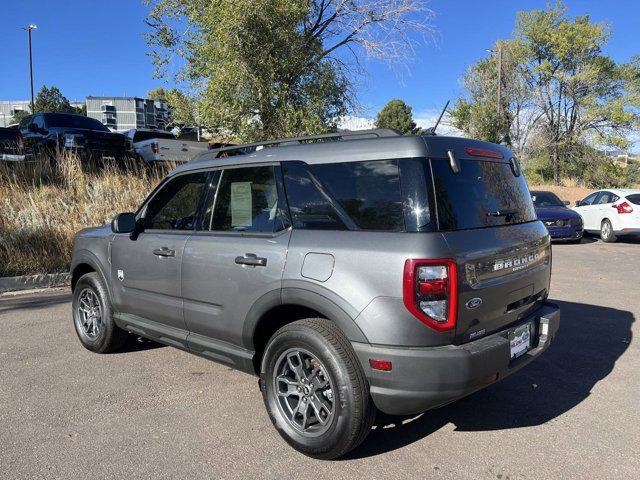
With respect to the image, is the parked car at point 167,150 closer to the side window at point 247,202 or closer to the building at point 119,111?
the side window at point 247,202

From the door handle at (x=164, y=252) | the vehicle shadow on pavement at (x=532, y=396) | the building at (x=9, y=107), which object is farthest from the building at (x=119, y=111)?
the vehicle shadow on pavement at (x=532, y=396)

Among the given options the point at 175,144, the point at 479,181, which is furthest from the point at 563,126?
the point at 479,181

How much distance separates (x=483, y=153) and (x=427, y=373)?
1.49 metres

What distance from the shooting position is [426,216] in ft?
8.94

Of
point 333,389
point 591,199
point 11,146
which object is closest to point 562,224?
point 591,199

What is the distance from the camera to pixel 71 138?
1310 cm

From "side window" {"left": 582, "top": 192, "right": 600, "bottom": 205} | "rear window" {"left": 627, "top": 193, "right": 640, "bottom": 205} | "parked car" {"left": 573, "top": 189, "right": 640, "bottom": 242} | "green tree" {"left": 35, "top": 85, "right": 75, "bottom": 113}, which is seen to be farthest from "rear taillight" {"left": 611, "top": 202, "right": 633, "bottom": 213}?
"green tree" {"left": 35, "top": 85, "right": 75, "bottom": 113}

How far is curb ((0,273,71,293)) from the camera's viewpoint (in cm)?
763

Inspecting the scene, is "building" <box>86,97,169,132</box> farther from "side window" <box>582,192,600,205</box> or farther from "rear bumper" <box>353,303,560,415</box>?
"rear bumper" <box>353,303,560,415</box>

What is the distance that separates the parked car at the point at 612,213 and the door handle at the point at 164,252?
1350 cm

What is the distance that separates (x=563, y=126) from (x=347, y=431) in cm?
3735

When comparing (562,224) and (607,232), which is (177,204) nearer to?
(562,224)

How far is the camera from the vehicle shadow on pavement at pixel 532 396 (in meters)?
3.40

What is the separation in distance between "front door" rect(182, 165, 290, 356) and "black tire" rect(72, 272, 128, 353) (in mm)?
1301
